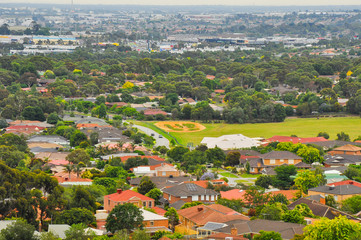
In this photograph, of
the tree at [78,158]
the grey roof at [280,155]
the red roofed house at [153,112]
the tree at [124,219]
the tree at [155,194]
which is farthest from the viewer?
the red roofed house at [153,112]

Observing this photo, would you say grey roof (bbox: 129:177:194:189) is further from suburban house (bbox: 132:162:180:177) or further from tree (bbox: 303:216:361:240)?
tree (bbox: 303:216:361:240)

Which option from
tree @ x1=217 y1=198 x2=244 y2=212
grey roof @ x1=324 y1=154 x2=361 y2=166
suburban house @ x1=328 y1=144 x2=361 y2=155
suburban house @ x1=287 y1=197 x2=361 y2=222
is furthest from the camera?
suburban house @ x1=328 y1=144 x2=361 y2=155

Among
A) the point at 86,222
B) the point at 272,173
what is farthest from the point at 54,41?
the point at 86,222

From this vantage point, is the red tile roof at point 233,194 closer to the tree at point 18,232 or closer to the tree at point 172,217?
the tree at point 172,217

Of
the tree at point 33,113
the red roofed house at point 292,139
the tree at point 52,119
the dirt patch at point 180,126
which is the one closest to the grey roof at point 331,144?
the red roofed house at point 292,139

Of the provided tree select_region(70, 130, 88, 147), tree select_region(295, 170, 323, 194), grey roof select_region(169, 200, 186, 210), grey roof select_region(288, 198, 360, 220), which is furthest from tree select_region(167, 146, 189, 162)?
grey roof select_region(288, 198, 360, 220)

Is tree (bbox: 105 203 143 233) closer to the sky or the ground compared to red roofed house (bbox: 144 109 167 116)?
closer to the sky

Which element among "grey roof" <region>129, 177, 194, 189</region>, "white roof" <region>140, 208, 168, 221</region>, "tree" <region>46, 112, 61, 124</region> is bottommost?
"tree" <region>46, 112, 61, 124</region>
